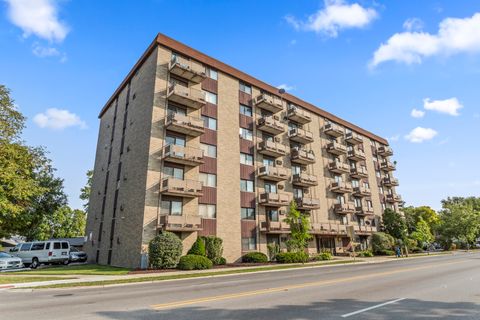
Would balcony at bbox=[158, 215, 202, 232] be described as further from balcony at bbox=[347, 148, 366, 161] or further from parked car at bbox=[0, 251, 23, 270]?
balcony at bbox=[347, 148, 366, 161]

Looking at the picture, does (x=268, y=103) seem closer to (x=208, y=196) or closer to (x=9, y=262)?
(x=208, y=196)

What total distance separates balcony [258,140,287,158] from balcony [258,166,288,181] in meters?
2.19

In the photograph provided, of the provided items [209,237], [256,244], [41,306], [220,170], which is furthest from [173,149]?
[41,306]

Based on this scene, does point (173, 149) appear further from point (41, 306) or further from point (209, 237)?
point (41, 306)

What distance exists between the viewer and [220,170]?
102 ft

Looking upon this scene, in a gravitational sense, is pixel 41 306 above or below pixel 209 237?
below

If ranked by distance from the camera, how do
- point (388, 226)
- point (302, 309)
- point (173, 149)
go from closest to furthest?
point (302, 309) < point (173, 149) < point (388, 226)

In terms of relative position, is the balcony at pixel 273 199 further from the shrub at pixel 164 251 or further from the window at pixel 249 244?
the shrub at pixel 164 251

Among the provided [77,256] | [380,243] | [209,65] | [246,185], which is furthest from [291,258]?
[77,256]

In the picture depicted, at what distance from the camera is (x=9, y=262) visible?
1003 inches

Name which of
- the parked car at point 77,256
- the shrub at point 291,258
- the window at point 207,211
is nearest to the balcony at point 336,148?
the shrub at point 291,258

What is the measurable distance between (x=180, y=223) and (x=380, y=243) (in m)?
35.2

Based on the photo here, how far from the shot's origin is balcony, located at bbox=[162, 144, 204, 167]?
2673 cm

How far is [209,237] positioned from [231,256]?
3.94m
